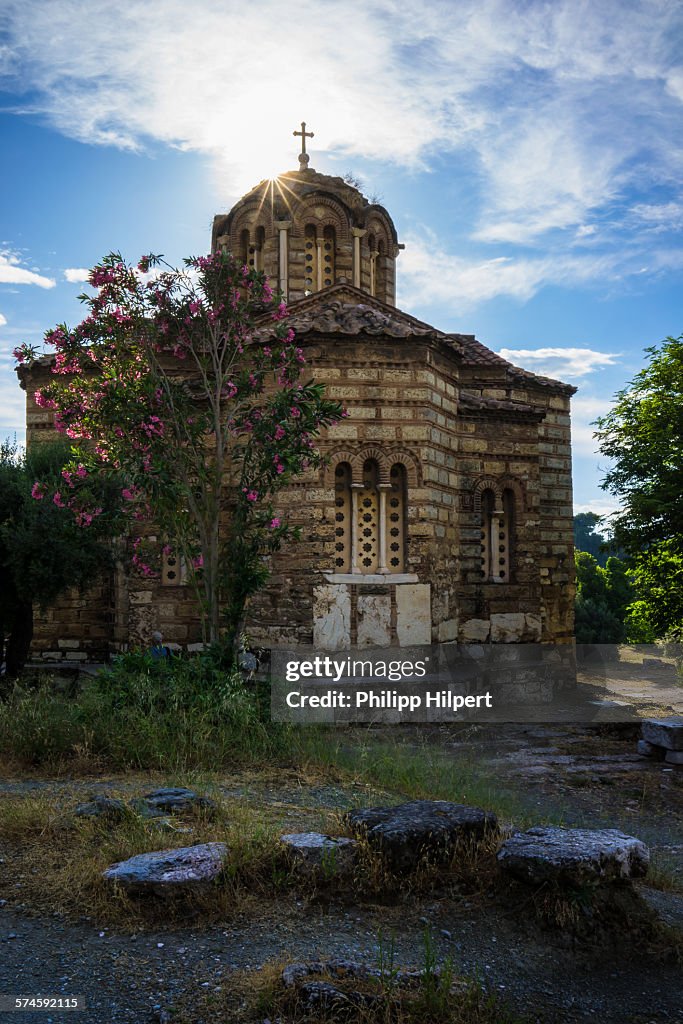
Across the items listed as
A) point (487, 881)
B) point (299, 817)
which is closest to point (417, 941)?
point (487, 881)

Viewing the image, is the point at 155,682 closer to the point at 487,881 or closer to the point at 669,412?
the point at 487,881

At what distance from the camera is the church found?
11469 mm

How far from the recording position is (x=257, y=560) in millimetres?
9625

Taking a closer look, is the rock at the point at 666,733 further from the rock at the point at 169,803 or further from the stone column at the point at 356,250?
the stone column at the point at 356,250

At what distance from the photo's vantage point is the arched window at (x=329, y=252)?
54.7ft

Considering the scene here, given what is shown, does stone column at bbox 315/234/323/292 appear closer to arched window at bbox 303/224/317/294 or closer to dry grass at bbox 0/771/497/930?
arched window at bbox 303/224/317/294

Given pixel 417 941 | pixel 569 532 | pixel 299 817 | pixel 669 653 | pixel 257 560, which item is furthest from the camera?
pixel 669 653

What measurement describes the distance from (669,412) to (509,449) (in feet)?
8.71

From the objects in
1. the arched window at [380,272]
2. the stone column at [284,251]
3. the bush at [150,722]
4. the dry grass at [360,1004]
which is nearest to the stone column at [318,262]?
the stone column at [284,251]

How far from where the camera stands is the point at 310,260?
1666 cm

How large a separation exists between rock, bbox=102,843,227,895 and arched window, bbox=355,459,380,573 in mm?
7225

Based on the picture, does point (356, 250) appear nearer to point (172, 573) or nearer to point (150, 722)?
point (172, 573)

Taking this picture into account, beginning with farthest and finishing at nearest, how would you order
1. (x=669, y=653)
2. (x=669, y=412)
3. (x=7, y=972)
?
(x=669, y=653)
(x=669, y=412)
(x=7, y=972)

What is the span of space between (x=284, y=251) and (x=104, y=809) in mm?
13039
